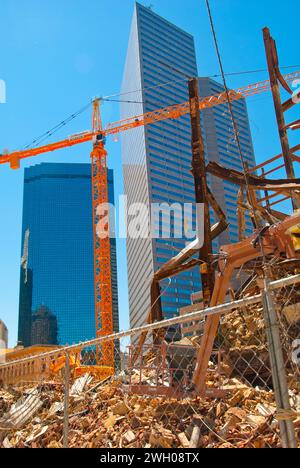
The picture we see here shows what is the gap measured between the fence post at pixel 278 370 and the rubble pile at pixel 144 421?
154 centimetres

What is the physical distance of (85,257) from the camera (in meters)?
138

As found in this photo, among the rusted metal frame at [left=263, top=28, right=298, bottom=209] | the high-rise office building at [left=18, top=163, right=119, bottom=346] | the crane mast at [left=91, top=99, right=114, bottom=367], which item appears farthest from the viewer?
the high-rise office building at [left=18, top=163, right=119, bottom=346]

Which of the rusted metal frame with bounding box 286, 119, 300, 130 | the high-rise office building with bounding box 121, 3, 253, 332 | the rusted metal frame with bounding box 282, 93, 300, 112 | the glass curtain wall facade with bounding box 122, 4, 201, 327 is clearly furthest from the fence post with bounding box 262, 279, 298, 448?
the glass curtain wall facade with bounding box 122, 4, 201, 327

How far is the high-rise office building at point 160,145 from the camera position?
124 meters

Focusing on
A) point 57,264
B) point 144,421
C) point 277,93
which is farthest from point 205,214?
point 57,264

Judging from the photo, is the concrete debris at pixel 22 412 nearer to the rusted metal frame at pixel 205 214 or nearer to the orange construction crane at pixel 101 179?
the rusted metal frame at pixel 205 214

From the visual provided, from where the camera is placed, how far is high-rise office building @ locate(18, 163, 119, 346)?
13225cm

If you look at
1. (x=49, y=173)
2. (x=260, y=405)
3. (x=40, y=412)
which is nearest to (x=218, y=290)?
(x=260, y=405)

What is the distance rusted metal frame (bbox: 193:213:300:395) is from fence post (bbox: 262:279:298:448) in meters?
2.73

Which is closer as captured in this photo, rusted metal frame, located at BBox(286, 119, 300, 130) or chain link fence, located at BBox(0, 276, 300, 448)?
chain link fence, located at BBox(0, 276, 300, 448)

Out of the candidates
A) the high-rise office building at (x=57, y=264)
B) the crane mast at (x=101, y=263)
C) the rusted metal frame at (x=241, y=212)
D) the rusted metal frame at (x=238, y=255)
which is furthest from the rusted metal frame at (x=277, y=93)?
the high-rise office building at (x=57, y=264)

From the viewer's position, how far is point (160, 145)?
140750 mm

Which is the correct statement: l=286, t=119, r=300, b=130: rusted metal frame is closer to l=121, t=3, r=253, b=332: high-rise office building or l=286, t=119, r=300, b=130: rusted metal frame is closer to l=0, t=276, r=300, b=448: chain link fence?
l=0, t=276, r=300, b=448: chain link fence

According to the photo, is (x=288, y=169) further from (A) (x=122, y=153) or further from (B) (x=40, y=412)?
(A) (x=122, y=153)
